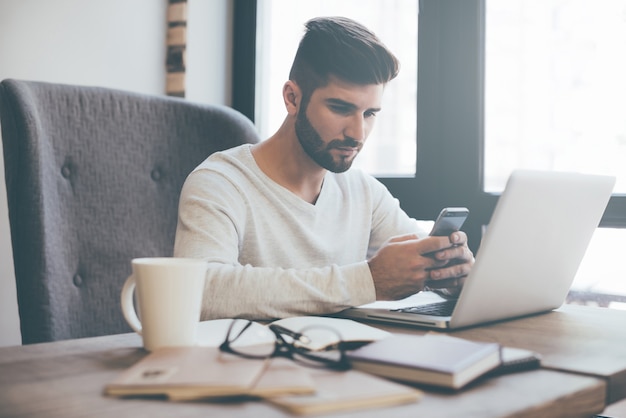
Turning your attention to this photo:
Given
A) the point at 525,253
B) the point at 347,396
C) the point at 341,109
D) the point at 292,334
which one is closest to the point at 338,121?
the point at 341,109

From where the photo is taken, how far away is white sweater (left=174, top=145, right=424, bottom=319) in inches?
43.6

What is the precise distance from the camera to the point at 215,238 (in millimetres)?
1253

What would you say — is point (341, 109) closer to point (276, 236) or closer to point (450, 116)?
point (276, 236)

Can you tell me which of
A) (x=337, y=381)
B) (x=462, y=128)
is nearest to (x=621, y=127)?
(x=462, y=128)

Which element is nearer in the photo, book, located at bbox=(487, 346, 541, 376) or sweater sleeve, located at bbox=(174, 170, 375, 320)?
book, located at bbox=(487, 346, 541, 376)

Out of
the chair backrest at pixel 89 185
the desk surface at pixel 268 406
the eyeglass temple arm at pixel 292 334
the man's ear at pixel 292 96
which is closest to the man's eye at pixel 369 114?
the man's ear at pixel 292 96

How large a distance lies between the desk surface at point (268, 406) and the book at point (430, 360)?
0.6 inches

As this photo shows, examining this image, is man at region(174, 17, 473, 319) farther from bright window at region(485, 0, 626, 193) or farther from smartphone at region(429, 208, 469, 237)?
bright window at region(485, 0, 626, 193)

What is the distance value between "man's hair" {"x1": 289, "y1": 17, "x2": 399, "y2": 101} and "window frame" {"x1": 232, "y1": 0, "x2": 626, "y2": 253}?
387 millimetres

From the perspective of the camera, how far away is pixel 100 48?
2004 millimetres

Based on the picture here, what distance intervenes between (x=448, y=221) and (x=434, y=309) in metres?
0.18

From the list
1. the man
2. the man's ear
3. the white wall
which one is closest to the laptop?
the man

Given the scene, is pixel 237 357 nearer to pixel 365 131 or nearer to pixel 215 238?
pixel 215 238

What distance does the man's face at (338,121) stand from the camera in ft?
4.94
